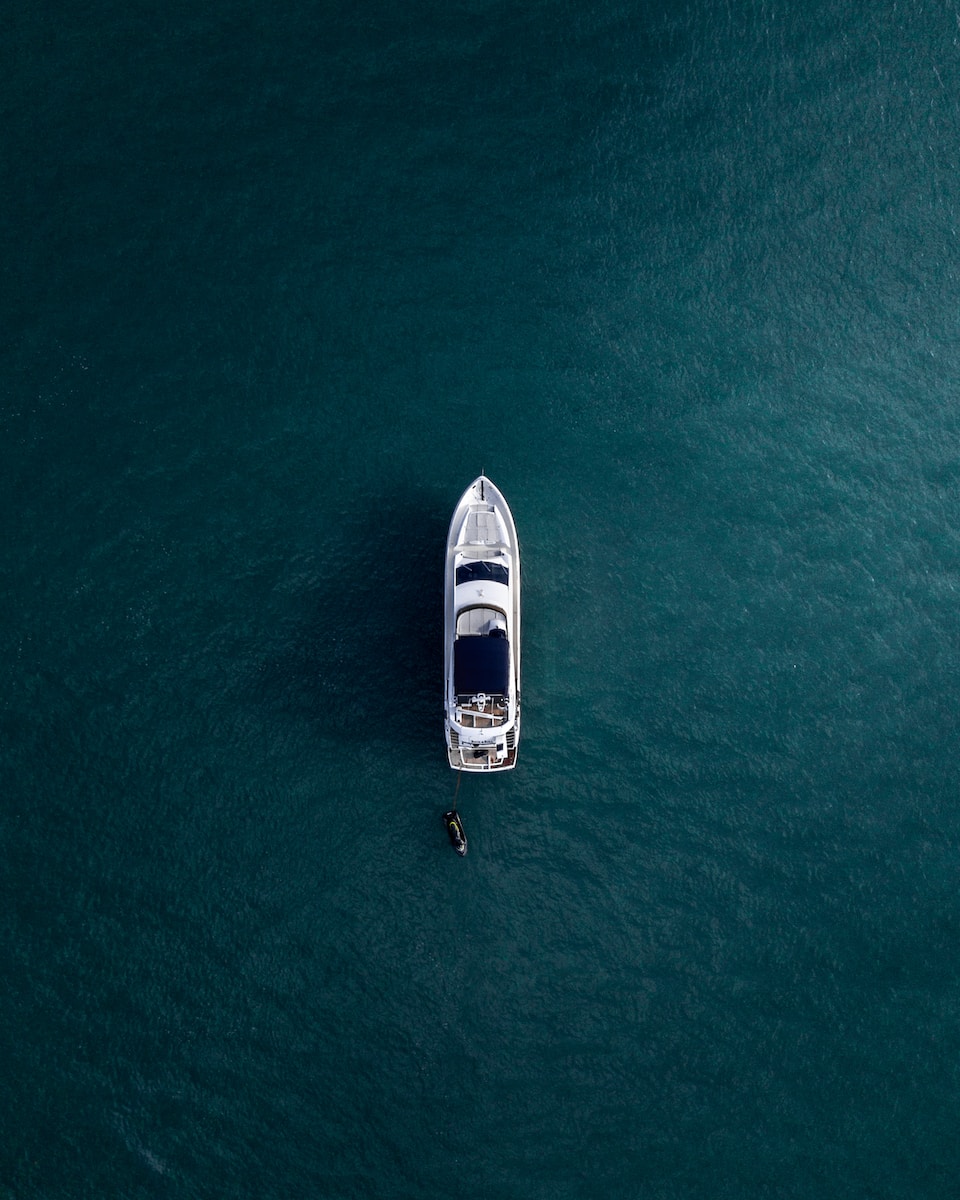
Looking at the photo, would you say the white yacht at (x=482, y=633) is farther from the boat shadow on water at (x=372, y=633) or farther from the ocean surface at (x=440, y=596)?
the ocean surface at (x=440, y=596)

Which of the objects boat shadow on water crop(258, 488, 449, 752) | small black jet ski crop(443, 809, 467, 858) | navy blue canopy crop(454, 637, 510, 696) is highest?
boat shadow on water crop(258, 488, 449, 752)

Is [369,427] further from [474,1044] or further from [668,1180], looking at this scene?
[668,1180]

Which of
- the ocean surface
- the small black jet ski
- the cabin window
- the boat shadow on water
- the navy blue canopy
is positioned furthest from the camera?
the boat shadow on water

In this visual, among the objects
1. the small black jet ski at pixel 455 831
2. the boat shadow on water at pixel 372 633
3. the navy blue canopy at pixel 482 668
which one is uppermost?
the boat shadow on water at pixel 372 633

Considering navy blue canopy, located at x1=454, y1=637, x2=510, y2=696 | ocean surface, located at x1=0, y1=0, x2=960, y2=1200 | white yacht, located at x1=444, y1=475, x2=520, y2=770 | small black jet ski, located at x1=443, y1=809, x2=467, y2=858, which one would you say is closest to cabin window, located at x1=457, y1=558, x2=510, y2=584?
white yacht, located at x1=444, y1=475, x2=520, y2=770

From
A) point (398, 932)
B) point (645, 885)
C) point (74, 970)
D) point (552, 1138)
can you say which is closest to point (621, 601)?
point (645, 885)

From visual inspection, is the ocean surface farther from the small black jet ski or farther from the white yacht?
the white yacht

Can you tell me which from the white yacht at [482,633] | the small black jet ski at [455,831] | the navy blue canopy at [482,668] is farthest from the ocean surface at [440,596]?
the navy blue canopy at [482,668]

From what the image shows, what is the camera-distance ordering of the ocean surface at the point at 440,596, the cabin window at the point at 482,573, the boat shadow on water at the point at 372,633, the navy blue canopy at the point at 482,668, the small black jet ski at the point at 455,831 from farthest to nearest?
the boat shadow on water at the point at 372,633
the small black jet ski at the point at 455,831
the ocean surface at the point at 440,596
the cabin window at the point at 482,573
the navy blue canopy at the point at 482,668
